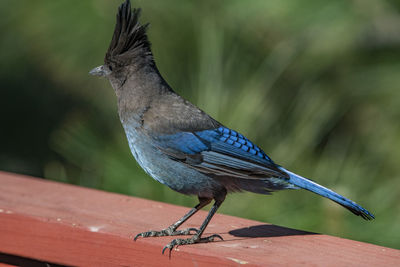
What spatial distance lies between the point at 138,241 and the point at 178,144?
479mm

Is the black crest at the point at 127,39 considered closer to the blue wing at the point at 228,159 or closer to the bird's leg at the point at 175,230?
the blue wing at the point at 228,159

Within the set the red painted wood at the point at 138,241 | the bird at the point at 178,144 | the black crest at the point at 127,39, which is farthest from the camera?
the black crest at the point at 127,39

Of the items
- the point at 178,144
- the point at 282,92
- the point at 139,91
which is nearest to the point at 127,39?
the point at 139,91

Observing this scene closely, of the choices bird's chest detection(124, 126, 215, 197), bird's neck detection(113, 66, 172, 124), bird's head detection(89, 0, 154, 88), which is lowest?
bird's chest detection(124, 126, 215, 197)

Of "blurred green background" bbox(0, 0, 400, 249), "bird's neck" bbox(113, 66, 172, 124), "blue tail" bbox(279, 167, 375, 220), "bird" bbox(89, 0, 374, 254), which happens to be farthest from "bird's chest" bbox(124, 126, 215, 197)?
"blurred green background" bbox(0, 0, 400, 249)

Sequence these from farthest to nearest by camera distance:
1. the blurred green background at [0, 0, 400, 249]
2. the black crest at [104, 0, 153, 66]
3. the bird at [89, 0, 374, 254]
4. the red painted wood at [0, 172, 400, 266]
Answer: the blurred green background at [0, 0, 400, 249], the black crest at [104, 0, 153, 66], the bird at [89, 0, 374, 254], the red painted wood at [0, 172, 400, 266]

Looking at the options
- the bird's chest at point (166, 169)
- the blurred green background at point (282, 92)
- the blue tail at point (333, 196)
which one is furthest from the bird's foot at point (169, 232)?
the blurred green background at point (282, 92)

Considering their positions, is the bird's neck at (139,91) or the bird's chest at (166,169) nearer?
the bird's chest at (166,169)

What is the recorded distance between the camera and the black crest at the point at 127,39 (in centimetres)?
229

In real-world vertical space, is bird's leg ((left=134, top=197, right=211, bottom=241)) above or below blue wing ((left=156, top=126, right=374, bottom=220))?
below

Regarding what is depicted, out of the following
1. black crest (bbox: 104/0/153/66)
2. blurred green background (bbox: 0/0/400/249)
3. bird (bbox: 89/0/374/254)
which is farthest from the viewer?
blurred green background (bbox: 0/0/400/249)

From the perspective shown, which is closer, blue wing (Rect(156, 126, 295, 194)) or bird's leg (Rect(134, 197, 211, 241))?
bird's leg (Rect(134, 197, 211, 241))

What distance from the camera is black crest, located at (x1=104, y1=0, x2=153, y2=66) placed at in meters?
2.29

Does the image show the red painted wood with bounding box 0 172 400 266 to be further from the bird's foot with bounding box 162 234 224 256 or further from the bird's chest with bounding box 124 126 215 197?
the bird's chest with bounding box 124 126 215 197
